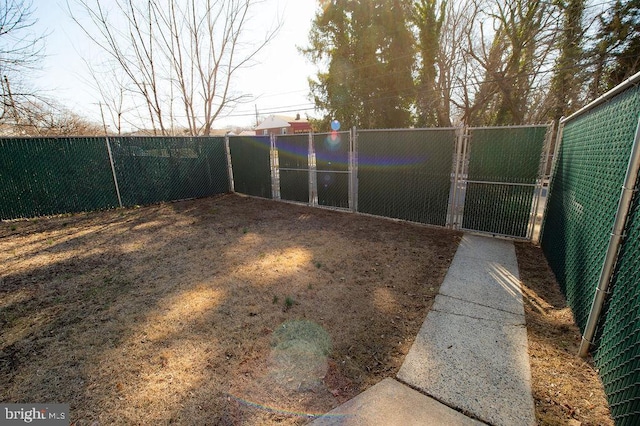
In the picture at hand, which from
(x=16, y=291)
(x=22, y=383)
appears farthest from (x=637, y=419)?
(x=16, y=291)

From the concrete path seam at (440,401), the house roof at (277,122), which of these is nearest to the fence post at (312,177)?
the concrete path seam at (440,401)

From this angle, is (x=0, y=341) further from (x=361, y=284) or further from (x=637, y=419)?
(x=637, y=419)

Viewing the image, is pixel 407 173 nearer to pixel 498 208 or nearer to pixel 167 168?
pixel 498 208

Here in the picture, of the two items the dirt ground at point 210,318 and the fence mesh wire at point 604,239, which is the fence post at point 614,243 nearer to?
the fence mesh wire at point 604,239

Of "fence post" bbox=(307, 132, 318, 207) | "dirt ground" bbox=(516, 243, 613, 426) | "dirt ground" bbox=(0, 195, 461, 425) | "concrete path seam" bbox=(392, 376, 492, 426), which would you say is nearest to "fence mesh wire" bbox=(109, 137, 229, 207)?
"dirt ground" bbox=(0, 195, 461, 425)

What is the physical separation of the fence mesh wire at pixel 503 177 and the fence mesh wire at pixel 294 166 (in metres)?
4.55

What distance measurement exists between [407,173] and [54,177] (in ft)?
31.3

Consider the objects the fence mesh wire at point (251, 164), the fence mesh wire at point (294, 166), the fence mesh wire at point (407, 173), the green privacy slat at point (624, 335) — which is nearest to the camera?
the green privacy slat at point (624, 335)

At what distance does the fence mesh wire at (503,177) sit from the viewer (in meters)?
4.96

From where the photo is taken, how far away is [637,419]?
1597 mm

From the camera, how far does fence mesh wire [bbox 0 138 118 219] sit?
685cm

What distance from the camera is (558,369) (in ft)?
7.55

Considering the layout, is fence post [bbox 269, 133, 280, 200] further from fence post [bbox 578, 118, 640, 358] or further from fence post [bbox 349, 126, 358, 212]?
fence post [bbox 578, 118, 640, 358]

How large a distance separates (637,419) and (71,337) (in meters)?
4.65
